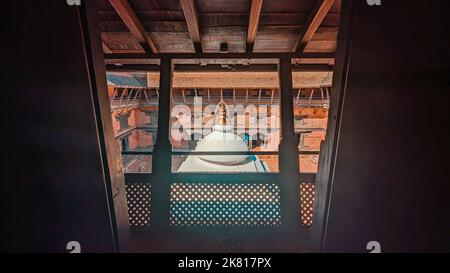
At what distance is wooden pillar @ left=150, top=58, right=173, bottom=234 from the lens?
8.03ft

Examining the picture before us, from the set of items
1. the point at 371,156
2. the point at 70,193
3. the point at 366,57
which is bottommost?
the point at 70,193

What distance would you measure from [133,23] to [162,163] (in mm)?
1495

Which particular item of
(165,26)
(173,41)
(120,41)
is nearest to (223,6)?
(165,26)

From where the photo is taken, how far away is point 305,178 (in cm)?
253

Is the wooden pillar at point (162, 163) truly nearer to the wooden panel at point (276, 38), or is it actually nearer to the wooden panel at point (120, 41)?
the wooden panel at point (120, 41)

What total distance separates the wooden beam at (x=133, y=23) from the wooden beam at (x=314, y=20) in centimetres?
172

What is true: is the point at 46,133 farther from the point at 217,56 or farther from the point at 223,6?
the point at 217,56

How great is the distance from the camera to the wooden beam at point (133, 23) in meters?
1.92

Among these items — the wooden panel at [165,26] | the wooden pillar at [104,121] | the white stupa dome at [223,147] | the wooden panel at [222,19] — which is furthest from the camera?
the white stupa dome at [223,147]

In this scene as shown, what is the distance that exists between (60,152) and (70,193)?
21 cm

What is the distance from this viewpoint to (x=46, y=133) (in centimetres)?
97

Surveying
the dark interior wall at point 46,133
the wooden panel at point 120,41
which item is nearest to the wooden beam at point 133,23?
the wooden panel at point 120,41
